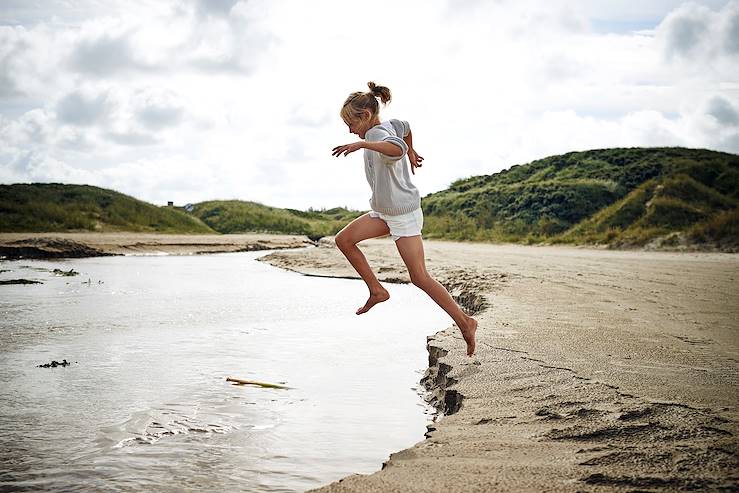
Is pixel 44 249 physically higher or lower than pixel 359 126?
lower

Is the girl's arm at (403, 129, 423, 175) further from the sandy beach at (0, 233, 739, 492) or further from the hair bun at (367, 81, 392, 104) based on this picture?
the sandy beach at (0, 233, 739, 492)

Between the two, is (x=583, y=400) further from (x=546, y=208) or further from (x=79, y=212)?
(x=546, y=208)

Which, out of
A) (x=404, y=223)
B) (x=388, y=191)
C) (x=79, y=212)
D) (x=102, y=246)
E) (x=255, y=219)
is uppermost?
(x=255, y=219)

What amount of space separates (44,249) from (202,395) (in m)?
17.8

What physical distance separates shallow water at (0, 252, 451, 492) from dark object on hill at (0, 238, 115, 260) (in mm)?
11595

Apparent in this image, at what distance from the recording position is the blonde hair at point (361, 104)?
412 cm

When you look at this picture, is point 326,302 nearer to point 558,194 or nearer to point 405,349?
point 405,349

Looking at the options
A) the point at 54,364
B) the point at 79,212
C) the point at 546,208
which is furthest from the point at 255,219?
the point at 54,364

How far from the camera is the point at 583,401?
11.0 ft

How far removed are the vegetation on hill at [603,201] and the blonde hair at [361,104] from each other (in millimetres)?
15132

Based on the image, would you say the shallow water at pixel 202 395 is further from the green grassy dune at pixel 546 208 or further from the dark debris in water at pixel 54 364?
the green grassy dune at pixel 546 208

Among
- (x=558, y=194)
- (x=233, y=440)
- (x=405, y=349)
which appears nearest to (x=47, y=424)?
(x=233, y=440)

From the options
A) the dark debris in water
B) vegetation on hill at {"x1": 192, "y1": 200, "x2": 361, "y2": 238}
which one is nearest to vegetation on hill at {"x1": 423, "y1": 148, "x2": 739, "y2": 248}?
vegetation on hill at {"x1": 192, "y1": 200, "x2": 361, "y2": 238}

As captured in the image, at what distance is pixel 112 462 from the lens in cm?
295
